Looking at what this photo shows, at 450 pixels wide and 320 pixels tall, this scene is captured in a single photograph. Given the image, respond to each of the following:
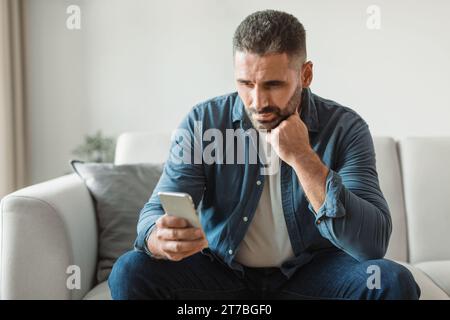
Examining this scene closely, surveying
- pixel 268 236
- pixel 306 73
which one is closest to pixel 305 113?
pixel 306 73

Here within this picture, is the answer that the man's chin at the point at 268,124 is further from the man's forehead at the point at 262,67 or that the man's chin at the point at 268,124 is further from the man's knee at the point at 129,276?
the man's knee at the point at 129,276

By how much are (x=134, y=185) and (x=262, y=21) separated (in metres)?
0.77

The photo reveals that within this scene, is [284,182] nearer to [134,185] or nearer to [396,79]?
[134,185]

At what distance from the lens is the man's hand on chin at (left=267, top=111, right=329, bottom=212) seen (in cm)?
139

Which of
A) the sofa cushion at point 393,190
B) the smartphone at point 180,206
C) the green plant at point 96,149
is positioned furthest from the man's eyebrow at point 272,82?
the green plant at point 96,149

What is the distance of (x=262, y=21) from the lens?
1548 mm

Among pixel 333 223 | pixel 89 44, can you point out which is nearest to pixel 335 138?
pixel 333 223

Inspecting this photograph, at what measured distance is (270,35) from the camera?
152 cm

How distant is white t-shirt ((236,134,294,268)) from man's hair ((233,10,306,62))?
0.35 metres

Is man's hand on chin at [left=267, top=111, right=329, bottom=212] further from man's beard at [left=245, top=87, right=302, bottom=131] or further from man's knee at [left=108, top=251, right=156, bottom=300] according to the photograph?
man's knee at [left=108, top=251, right=156, bottom=300]

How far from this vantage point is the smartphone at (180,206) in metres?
1.21

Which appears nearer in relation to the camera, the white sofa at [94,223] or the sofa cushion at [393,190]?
the white sofa at [94,223]

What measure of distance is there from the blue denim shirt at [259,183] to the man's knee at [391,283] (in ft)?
0.23

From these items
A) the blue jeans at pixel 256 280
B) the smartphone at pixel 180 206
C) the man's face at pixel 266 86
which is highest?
the man's face at pixel 266 86
